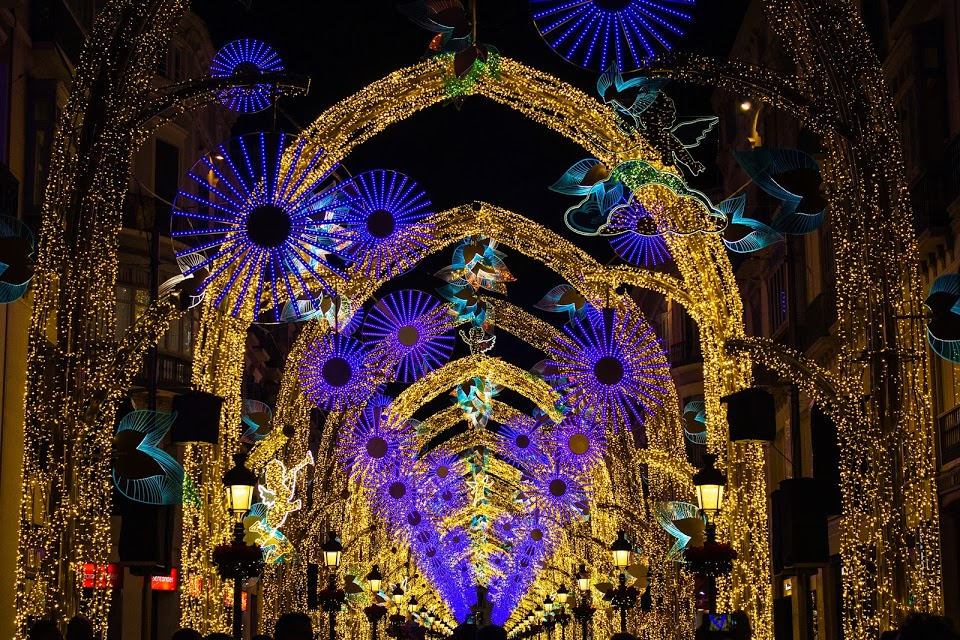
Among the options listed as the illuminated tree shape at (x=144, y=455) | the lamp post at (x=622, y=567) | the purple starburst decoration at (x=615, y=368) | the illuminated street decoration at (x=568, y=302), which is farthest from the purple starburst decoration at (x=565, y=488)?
the illuminated tree shape at (x=144, y=455)

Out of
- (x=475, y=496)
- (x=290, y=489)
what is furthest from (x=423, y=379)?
(x=475, y=496)

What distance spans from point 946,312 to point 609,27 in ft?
13.2

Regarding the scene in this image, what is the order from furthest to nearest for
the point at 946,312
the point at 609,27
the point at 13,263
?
1. the point at 609,27
2. the point at 13,263
3. the point at 946,312

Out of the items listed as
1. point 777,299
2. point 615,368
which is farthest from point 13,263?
point 777,299

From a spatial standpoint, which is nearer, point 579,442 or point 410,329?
point 410,329

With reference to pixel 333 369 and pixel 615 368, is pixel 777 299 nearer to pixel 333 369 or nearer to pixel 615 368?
pixel 615 368

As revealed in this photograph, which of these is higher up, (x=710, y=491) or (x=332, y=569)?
(x=710, y=491)

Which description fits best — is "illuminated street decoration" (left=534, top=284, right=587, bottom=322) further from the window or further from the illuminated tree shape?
the illuminated tree shape

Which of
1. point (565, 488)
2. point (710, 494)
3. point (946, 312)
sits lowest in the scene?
point (710, 494)

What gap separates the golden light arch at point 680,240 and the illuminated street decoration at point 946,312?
5334mm

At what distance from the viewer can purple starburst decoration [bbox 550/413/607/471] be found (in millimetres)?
34062

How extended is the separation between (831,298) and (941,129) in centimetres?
795

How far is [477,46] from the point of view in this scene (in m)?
17.5

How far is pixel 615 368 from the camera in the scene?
25.5 meters
